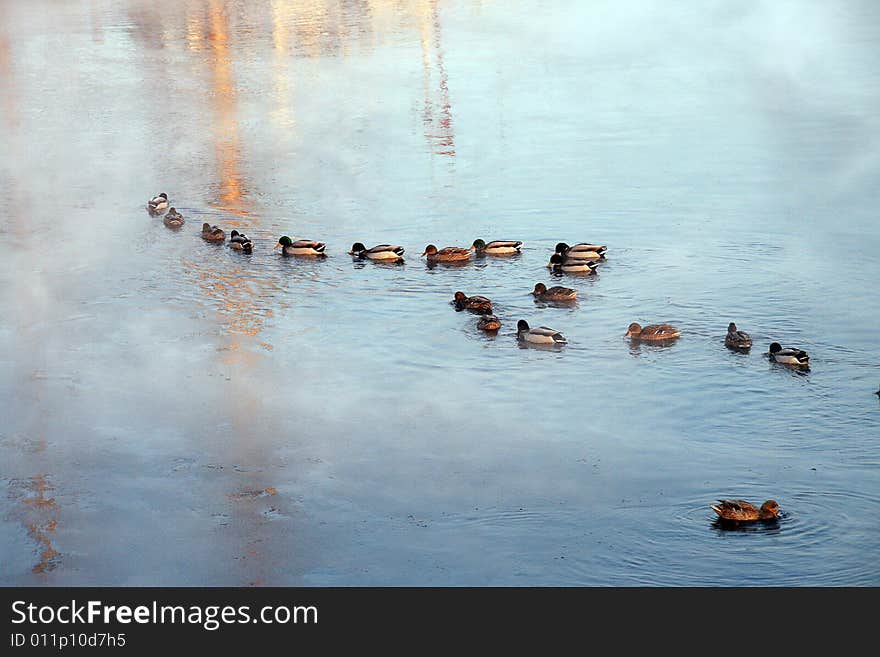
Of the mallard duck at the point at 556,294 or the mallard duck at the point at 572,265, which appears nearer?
the mallard duck at the point at 556,294

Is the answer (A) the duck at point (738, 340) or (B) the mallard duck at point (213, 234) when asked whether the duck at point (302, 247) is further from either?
(A) the duck at point (738, 340)

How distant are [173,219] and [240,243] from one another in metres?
2.52

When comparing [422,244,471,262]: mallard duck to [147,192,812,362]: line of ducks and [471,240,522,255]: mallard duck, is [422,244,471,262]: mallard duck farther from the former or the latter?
[471,240,522,255]: mallard duck

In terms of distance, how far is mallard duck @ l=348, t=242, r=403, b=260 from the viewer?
73.5ft

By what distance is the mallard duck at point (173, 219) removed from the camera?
83.0 ft

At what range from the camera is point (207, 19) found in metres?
57.7

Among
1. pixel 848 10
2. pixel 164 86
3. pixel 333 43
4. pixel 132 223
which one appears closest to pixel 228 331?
pixel 132 223

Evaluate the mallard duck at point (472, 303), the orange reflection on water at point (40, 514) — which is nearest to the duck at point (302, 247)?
the mallard duck at point (472, 303)

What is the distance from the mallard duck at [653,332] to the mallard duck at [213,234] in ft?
27.7

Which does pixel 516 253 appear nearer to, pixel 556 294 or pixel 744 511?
pixel 556 294

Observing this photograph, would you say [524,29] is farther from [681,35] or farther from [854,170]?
[854,170]

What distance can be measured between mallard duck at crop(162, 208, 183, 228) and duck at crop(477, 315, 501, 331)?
8252 millimetres

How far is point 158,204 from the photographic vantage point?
86.3ft

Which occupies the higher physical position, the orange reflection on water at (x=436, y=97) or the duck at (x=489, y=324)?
the orange reflection on water at (x=436, y=97)
